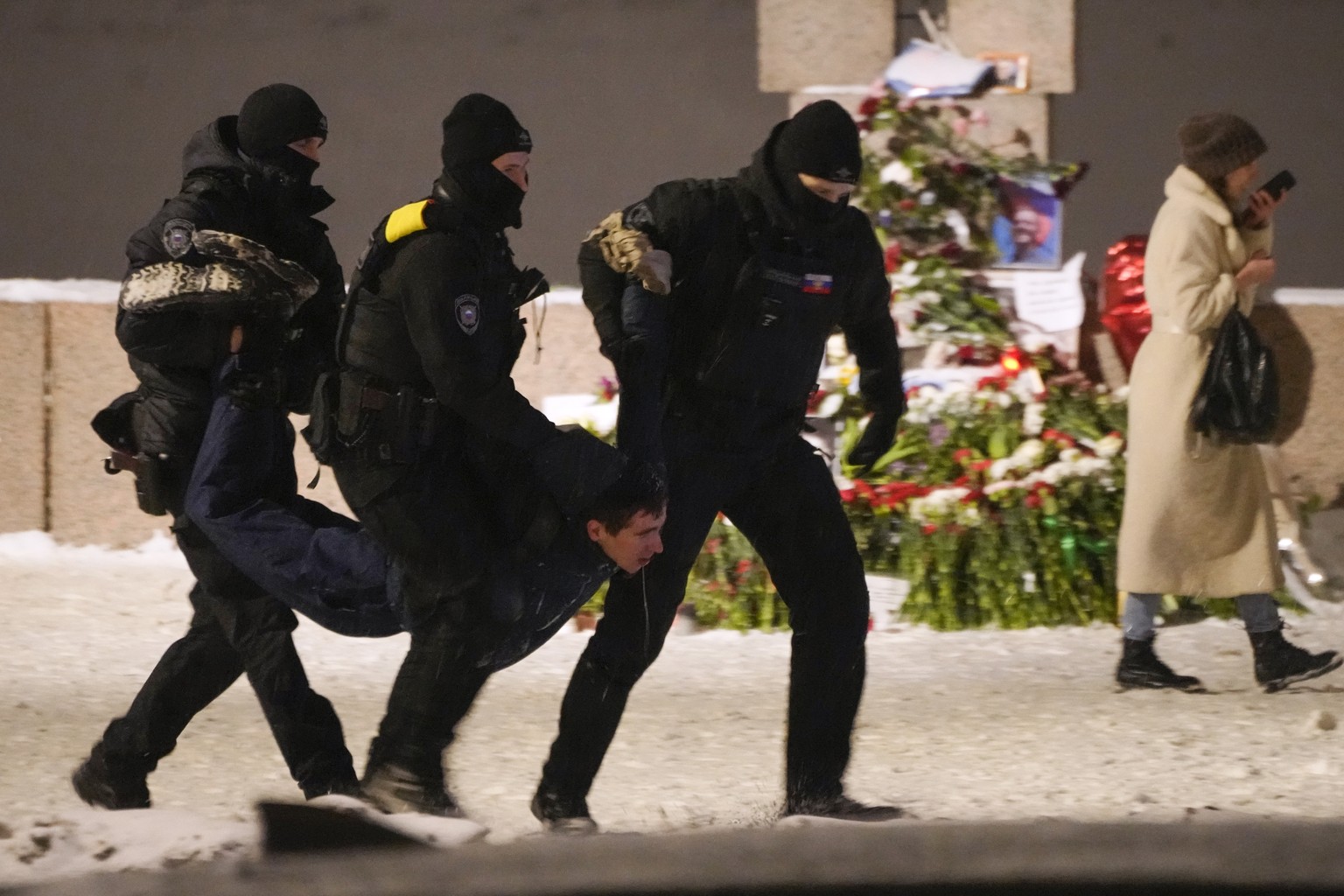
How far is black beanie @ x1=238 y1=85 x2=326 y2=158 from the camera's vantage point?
438cm

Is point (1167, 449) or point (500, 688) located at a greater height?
point (1167, 449)

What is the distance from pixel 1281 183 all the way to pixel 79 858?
4224 millimetres

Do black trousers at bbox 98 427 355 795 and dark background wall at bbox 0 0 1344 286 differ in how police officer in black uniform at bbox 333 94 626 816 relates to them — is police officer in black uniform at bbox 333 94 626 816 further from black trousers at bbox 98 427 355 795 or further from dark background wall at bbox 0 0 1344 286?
dark background wall at bbox 0 0 1344 286

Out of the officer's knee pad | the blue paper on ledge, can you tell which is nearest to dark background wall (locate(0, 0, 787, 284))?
the blue paper on ledge

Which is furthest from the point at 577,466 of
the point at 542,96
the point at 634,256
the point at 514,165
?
the point at 542,96

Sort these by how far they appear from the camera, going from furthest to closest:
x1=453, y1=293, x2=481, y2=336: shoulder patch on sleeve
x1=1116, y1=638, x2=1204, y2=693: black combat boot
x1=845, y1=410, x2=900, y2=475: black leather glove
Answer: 1. x1=1116, y1=638, x2=1204, y2=693: black combat boot
2. x1=845, y1=410, x2=900, y2=475: black leather glove
3. x1=453, y1=293, x2=481, y2=336: shoulder patch on sleeve

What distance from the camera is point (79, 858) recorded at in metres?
3.50

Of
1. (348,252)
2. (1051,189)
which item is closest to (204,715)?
(1051,189)

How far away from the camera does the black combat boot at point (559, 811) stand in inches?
168

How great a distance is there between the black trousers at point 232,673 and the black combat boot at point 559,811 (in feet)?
1.43

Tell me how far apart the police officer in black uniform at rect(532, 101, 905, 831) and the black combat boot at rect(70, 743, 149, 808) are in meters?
0.95

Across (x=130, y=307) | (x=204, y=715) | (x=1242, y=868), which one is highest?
(x=130, y=307)

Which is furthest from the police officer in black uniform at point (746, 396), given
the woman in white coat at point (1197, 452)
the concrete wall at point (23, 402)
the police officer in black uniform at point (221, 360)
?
the concrete wall at point (23, 402)

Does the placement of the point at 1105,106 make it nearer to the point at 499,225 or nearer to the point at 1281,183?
the point at 1281,183
